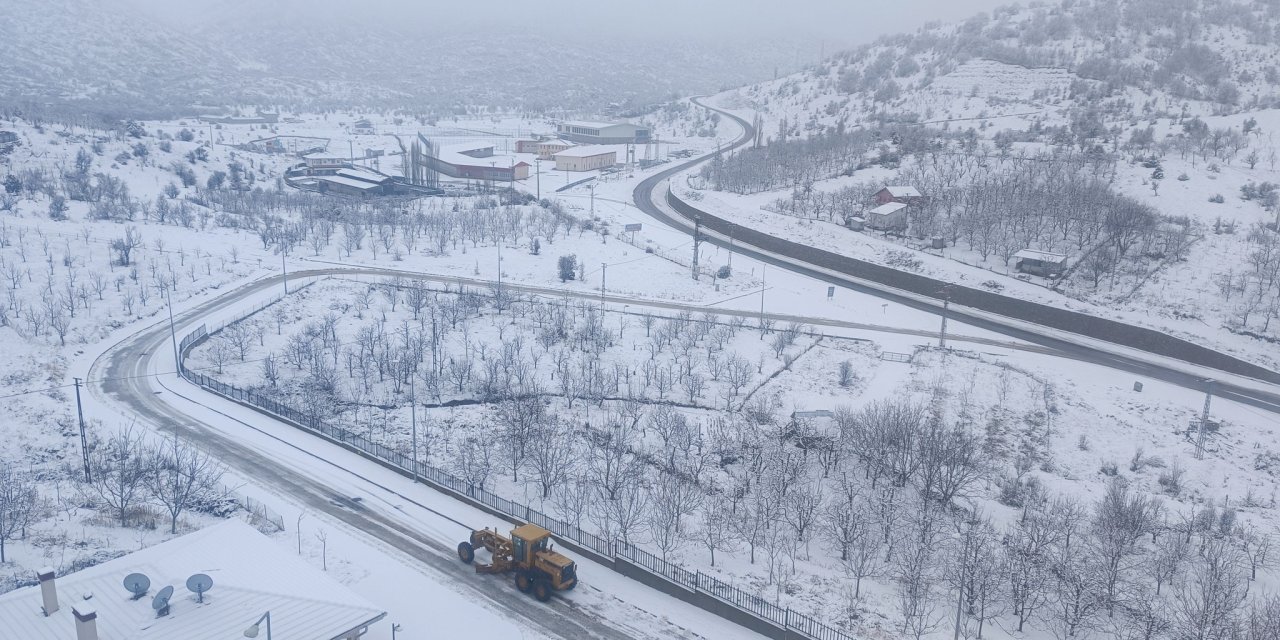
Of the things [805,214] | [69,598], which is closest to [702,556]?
[69,598]

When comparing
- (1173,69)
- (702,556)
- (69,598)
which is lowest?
(702,556)

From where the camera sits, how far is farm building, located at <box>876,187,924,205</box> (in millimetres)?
55344

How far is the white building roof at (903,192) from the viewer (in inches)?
2197

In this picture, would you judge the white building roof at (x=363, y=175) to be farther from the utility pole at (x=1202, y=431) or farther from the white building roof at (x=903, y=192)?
the utility pole at (x=1202, y=431)

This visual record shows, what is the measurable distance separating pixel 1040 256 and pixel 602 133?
64.7 m

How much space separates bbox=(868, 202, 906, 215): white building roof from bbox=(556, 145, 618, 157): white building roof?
39519 millimetres

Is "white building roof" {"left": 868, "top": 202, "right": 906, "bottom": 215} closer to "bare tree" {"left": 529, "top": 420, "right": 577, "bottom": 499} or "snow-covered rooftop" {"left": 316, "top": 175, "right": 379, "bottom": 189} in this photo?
"bare tree" {"left": 529, "top": 420, "right": 577, "bottom": 499}

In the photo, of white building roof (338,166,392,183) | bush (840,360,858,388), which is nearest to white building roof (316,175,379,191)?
white building roof (338,166,392,183)

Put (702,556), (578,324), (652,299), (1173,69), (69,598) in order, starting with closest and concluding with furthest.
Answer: (69,598)
(702,556)
(578,324)
(652,299)
(1173,69)

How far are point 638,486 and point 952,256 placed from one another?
31.3 m

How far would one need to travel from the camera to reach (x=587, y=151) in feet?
292

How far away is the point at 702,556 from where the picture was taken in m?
21.8

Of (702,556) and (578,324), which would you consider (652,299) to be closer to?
(578,324)

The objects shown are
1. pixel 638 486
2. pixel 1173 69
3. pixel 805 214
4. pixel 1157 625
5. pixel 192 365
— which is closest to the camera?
pixel 1157 625
